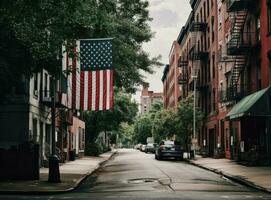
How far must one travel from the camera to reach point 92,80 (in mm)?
22344

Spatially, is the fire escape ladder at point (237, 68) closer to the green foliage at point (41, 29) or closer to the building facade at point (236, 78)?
the building facade at point (236, 78)

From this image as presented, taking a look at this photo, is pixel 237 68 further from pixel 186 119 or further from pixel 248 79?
pixel 186 119

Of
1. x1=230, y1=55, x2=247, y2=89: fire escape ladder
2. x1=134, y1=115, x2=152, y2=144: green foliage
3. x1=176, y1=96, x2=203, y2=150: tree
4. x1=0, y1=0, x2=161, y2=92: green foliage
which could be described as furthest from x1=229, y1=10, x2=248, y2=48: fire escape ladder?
x1=134, y1=115, x2=152, y2=144: green foliage

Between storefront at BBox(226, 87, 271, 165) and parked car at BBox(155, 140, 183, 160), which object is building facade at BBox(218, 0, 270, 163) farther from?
parked car at BBox(155, 140, 183, 160)

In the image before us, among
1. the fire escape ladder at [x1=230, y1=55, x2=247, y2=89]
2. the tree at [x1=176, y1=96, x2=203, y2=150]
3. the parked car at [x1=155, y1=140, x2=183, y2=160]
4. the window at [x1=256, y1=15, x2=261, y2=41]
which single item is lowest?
the parked car at [x1=155, y1=140, x2=183, y2=160]

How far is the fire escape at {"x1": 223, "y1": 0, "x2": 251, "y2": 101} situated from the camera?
114 ft

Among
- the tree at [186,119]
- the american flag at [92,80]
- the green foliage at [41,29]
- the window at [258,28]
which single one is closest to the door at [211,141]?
the tree at [186,119]

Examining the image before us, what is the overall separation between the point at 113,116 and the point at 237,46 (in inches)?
1185

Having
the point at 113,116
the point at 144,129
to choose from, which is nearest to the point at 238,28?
the point at 113,116

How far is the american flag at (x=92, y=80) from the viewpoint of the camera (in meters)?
20.2

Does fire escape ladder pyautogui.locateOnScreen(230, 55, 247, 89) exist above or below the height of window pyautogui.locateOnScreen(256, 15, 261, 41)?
below

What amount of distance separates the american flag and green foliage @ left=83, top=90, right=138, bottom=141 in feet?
127

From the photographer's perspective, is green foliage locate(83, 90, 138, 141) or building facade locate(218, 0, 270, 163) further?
green foliage locate(83, 90, 138, 141)

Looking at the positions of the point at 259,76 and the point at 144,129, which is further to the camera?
the point at 144,129
